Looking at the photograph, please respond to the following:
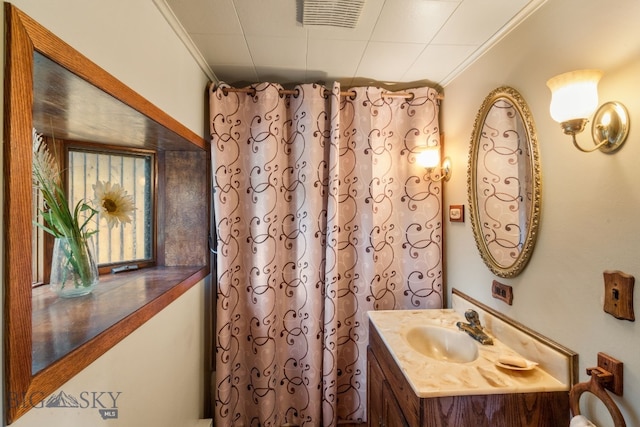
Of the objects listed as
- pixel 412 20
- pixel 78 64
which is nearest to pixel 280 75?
pixel 412 20

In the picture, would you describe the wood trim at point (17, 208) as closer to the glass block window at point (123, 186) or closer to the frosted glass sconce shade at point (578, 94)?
the glass block window at point (123, 186)

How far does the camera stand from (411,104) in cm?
195

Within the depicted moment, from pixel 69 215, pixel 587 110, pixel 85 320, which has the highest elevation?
pixel 587 110

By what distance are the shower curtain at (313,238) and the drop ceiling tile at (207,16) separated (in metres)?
0.46

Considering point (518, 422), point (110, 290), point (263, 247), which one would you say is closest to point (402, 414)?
point (518, 422)

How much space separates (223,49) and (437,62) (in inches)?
50.5

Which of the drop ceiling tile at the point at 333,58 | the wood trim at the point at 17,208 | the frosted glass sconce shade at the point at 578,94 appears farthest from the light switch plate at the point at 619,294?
the wood trim at the point at 17,208

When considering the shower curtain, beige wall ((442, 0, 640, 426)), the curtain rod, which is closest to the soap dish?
beige wall ((442, 0, 640, 426))

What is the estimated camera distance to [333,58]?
162 cm

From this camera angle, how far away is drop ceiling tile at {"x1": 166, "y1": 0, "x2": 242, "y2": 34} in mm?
1193

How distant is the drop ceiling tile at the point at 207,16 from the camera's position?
3.92ft

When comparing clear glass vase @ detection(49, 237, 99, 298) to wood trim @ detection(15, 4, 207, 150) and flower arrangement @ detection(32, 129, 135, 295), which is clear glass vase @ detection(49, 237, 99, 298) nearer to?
flower arrangement @ detection(32, 129, 135, 295)

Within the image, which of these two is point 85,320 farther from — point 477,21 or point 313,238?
point 477,21

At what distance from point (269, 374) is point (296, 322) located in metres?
0.40
